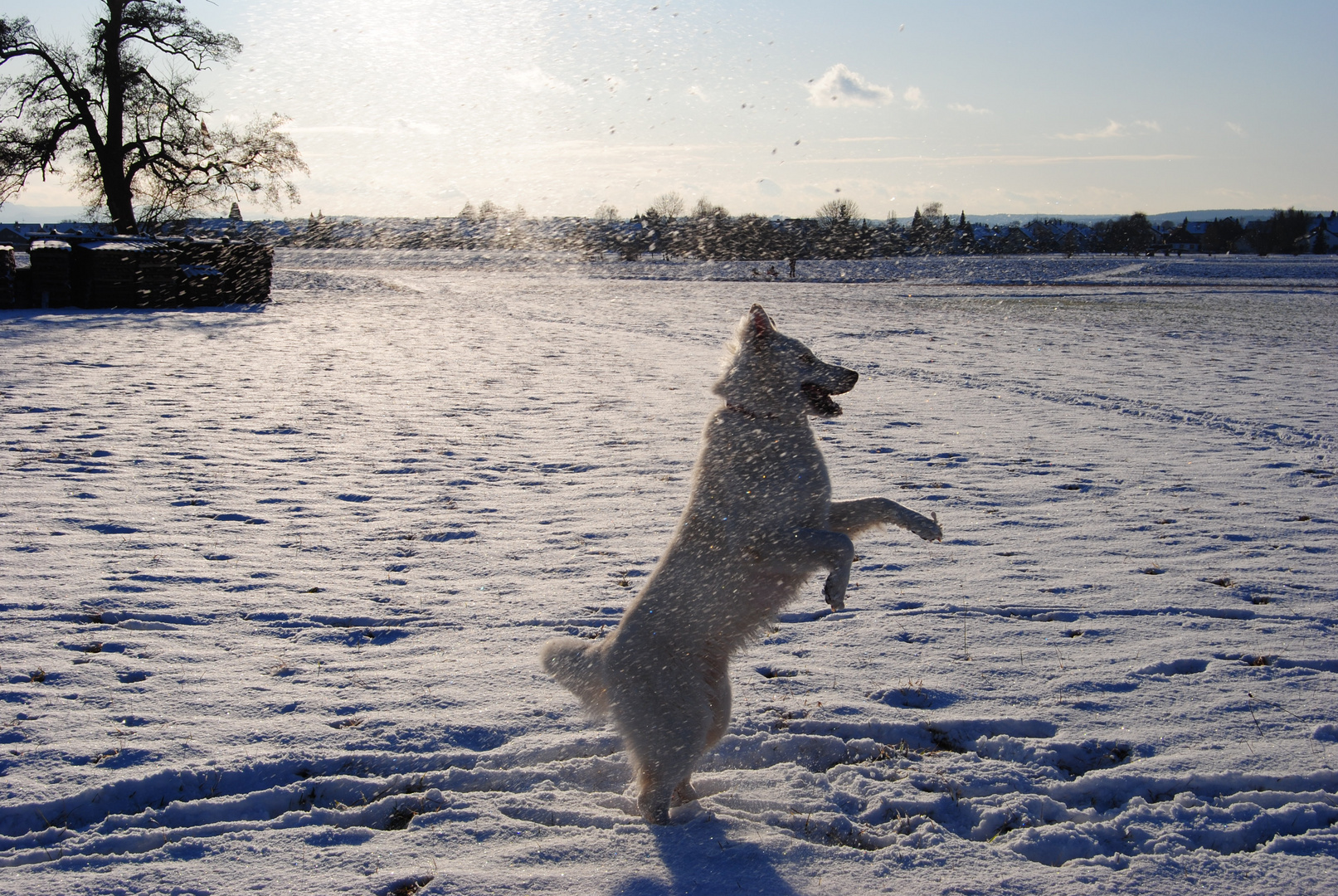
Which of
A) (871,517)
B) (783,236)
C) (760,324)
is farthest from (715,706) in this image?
(783,236)

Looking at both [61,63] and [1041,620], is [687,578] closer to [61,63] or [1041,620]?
[1041,620]

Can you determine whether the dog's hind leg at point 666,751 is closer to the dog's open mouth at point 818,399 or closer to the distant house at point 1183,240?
the dog's open mouth at point 818,399

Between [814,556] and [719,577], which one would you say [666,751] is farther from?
[814,556]

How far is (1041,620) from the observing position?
4.84 meters

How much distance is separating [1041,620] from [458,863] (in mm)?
3560

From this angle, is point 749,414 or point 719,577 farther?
point 749,414

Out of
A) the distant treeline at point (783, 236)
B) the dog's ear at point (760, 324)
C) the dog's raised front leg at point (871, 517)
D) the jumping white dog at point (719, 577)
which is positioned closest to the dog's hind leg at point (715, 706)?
the jumping white dog at point (719, 577)

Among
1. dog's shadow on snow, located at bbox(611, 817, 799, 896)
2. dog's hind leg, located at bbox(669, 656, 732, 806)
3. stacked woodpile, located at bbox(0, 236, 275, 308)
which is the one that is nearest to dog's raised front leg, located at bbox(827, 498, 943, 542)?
dog's hind leg, located at bbox(669, 656, 732, 806)

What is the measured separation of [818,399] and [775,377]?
0.23 m

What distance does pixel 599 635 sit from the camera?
4656 mm

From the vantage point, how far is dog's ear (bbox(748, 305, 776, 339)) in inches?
137

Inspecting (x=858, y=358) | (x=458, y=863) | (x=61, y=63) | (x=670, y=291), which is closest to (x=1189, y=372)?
(x=858, y=358)

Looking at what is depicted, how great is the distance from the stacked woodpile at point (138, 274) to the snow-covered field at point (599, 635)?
11067 millimetres

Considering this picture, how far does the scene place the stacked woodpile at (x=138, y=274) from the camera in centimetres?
1984
